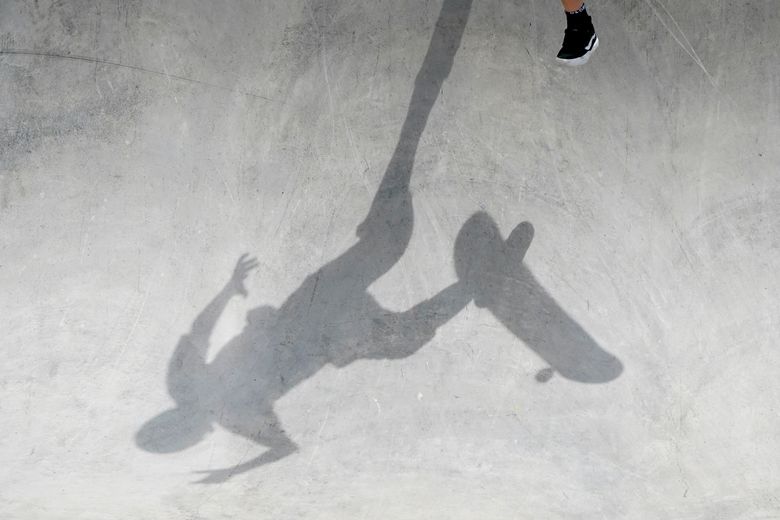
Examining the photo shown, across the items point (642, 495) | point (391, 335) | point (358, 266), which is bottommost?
point (642, 495)

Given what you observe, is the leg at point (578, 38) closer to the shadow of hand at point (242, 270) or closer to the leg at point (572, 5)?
the leg at point (572, 5)

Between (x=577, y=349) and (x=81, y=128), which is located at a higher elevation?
(x=81, y=128)

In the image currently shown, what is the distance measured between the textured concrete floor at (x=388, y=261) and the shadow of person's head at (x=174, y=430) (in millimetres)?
19

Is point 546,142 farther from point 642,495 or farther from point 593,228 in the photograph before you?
point 642,495

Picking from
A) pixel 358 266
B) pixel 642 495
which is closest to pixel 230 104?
pixel 358 266

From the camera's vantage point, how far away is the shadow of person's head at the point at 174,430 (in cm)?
508

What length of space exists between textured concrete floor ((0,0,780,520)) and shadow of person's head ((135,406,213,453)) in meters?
0.02

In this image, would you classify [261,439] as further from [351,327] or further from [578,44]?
[578,44]

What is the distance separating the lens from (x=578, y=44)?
4410 mm

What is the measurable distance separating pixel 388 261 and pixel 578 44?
218 centimetres

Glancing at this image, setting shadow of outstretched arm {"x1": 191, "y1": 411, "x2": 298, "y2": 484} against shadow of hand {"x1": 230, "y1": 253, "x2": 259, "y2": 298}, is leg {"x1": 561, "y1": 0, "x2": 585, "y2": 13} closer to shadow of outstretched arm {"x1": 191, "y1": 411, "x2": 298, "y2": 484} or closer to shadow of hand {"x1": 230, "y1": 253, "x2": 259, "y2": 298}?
shadow of hand {"x1": 230, "y1": 253, "x2": 259, "y2": 298}

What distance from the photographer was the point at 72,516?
5.07 meters

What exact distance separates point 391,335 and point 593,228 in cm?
189

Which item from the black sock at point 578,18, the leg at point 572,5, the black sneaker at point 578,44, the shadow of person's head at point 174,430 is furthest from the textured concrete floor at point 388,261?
the leg at point 572,5
